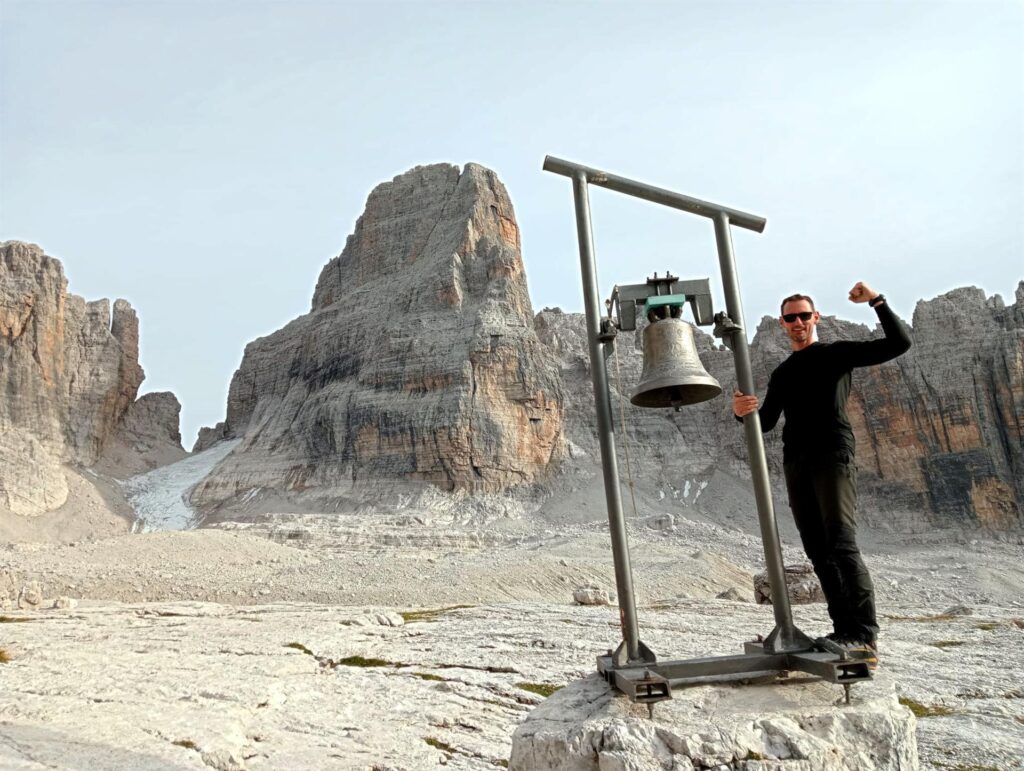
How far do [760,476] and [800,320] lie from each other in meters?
1.15

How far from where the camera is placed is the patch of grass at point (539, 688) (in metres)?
9.26

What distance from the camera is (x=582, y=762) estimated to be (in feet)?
13.5

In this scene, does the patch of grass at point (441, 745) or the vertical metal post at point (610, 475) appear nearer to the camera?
the vertical metal post at point (610, 475)

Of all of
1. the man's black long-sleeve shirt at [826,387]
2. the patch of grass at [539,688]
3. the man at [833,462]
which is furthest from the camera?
the patch of grass at [539,688]

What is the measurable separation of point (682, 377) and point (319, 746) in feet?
15.0

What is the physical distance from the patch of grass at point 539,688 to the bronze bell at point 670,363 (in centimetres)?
482

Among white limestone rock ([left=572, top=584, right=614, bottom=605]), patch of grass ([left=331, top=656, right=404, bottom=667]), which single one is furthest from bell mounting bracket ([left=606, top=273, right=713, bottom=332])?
white limestone rock ([left=572, top=584, right=614, bottom=605])

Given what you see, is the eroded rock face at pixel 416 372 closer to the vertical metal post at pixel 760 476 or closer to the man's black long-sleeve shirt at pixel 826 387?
the vertical metal post at pixel 760 476

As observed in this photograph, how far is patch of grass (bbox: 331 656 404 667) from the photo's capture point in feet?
37.4

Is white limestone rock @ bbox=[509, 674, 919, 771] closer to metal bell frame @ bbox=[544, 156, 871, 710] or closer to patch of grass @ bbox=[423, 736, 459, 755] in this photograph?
metal bell frame @ bbox=[544, 156, 871, 710]

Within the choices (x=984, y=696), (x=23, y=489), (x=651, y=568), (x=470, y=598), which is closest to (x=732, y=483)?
(x=651, y=568)

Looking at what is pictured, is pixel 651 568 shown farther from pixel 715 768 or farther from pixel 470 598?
pixel 715 768

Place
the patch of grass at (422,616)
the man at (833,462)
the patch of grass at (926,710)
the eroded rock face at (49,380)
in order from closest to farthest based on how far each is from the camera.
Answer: the man at (833,462) < the patch of grass at (926,710) < the patch of grass at (422,616) < the eroded rock face at (49,380)

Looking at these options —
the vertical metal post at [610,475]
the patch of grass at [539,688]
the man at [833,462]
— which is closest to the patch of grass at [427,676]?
the patch of grass at [539,688]
